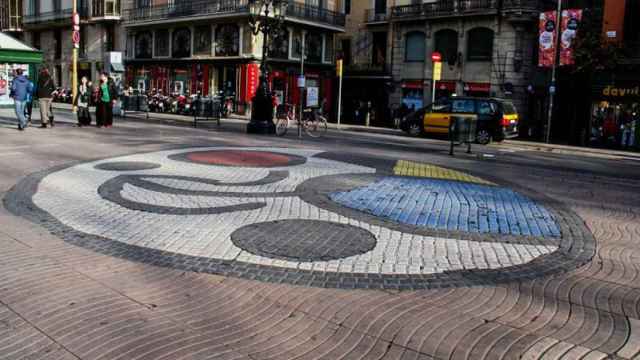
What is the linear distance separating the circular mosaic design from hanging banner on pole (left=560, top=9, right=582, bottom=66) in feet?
61.7

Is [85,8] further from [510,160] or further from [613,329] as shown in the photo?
[613,329]

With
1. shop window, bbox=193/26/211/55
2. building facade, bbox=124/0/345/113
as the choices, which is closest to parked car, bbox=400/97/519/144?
building facade, bbox=124/0/345/113

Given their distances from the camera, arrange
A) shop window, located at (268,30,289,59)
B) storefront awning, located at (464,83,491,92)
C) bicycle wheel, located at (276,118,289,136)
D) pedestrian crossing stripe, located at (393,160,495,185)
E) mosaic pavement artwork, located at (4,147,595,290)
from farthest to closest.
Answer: shop window, located at (268,30,289,59) < storefront awning, located at (464,83,491,92) < bicycle wheel, located at (276,118,289,136) < pedestrian crossing stripe, located at (393,160,495,185) < mosaic pavement artwork, located at (4,147,595,290)

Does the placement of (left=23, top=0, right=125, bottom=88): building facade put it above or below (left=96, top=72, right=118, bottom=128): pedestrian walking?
above

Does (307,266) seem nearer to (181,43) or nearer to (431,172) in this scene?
(431,172)

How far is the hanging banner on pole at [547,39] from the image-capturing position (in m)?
27.4

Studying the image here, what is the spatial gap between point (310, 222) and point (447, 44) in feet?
105

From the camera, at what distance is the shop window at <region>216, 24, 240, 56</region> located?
39.6 metres

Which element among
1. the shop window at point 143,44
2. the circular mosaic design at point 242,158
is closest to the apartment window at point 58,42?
the shop window at point 143,44

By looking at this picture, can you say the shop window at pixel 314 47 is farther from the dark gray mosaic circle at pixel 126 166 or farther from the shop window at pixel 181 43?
the dark gray mosaic circle at pixel 126 166

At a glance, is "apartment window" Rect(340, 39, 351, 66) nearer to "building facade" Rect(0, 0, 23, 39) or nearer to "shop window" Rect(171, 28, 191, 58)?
"shop window" Rect(171, 28, 191, 58)

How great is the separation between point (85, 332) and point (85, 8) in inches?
2081

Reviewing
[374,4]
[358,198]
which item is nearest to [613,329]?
[358,198]

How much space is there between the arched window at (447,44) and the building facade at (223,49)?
30.5 feet
